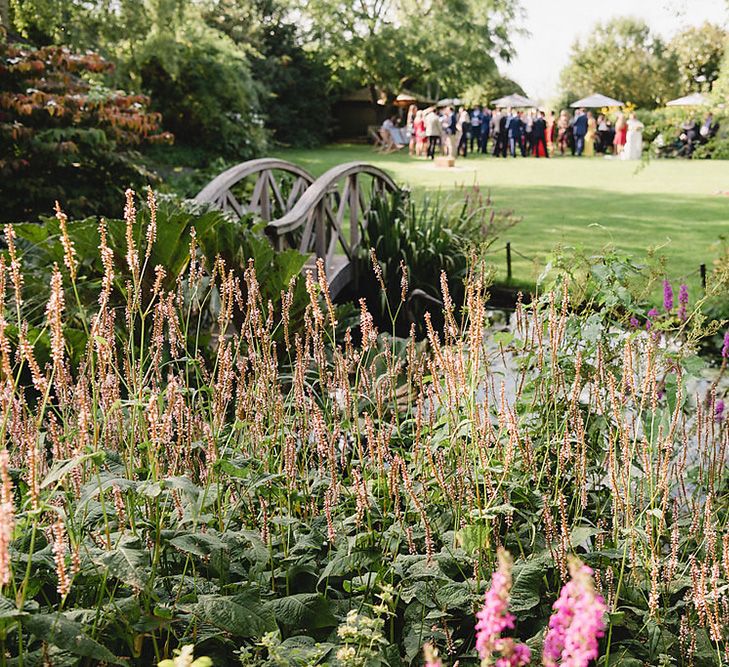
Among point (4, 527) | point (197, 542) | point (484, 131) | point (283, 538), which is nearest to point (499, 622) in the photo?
point (4, 527)

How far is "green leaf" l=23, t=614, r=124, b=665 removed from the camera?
1.62 metres

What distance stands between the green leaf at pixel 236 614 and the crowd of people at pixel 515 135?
97.0 feet

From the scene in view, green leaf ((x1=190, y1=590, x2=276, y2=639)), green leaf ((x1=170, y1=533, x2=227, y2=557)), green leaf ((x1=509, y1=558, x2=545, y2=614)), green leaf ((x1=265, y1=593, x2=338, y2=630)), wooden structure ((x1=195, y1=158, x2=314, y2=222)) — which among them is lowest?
green leaf ((x1=265, y1=593, x2=338, y2=630))

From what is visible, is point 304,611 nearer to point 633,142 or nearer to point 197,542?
point 197,542

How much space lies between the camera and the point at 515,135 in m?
32.3

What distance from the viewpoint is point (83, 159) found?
954cm

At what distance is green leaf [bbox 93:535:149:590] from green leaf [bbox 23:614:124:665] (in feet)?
0.41

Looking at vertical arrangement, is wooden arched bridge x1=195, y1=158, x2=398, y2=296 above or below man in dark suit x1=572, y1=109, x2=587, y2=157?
below

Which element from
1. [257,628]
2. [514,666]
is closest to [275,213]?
[257,628]

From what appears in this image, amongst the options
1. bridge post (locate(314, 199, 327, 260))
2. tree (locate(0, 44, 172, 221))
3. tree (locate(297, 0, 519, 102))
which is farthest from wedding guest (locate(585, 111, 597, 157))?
bridge post (locate(314, 199, 327, 260))

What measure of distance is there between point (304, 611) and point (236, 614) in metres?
0.24

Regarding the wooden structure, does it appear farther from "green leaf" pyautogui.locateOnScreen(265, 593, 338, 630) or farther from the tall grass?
"green leaf" pyautogui.locateOnScreen(265, 593, 338, 630)

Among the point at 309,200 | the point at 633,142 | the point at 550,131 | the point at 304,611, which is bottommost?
the point at 304,611

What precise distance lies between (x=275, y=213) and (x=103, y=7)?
33.5ft
